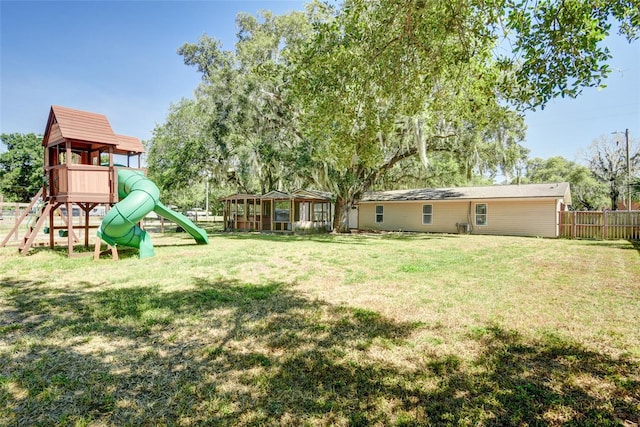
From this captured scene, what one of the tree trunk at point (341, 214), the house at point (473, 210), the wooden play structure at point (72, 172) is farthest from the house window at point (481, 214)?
the wooden play structure at point (72, 172)

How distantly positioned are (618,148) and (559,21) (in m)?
30.0

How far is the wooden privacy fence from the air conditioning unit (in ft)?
14.7

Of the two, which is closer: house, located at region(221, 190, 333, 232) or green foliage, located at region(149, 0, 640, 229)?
green foliage, located at region(149, 0, 640, 229)

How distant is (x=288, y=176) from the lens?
19672 mm

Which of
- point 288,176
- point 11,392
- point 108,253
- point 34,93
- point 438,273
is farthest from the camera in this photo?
point 288,176

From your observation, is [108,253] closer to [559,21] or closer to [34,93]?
[559,21]

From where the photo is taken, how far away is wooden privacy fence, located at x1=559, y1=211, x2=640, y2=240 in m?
15.8

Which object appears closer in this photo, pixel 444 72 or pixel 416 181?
pixel 444 72

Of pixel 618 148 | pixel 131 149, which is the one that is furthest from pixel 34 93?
pixel 618 148

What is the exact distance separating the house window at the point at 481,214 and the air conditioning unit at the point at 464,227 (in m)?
0.61

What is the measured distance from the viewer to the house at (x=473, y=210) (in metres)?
17.7

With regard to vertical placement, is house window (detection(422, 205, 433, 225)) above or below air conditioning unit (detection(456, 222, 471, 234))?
above

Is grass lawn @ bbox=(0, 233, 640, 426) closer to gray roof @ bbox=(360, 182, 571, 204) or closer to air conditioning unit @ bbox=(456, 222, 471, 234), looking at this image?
gray roof @ bbox=(360, 182, 571, 204)

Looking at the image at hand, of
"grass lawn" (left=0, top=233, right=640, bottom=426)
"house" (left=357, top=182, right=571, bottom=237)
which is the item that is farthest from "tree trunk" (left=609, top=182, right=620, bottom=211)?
"grass lawn" (left=0, top=233, right=640, bottom=426)
